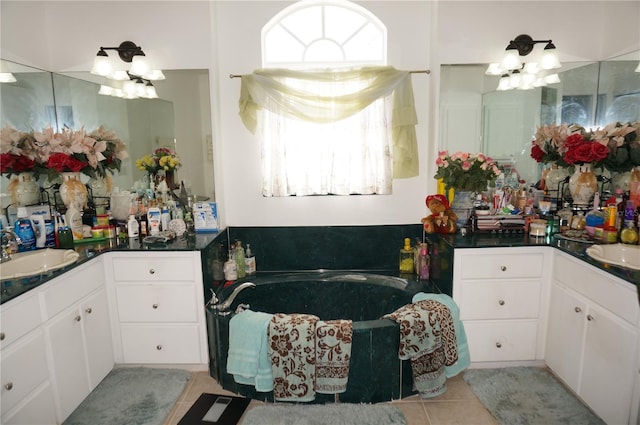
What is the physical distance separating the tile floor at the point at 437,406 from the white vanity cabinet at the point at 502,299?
31 cm

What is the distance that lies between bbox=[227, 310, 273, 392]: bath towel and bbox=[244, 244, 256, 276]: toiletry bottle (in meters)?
0.84

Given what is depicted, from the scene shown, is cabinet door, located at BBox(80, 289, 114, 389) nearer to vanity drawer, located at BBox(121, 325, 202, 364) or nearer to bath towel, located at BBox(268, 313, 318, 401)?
vanity drawer, located at BBox(121, 325, 202, 364)

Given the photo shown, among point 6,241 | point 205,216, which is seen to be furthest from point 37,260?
point 205,216

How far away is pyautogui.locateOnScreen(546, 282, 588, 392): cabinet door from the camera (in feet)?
7.14

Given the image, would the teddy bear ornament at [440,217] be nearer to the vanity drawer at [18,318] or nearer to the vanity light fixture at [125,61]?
the vanity light fixture at [125,61]

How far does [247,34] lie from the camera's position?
294 cm

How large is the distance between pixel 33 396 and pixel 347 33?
2.89 meters

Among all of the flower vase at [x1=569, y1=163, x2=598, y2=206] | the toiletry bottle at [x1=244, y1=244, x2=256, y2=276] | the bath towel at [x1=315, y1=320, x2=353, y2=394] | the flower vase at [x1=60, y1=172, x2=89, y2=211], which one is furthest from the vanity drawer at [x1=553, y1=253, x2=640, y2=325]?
the flower vase at [x1=60, y1=172, x2=89, y2=211]

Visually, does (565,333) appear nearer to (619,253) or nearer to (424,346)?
(619,253)

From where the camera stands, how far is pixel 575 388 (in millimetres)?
2203

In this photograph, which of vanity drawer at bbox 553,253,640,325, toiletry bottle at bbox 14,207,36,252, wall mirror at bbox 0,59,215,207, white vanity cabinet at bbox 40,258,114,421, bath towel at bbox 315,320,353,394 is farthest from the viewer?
wall mirror at bbox 0,59,215,207

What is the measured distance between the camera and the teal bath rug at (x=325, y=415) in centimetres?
210

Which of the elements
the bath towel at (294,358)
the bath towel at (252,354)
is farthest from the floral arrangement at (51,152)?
the bath towel at (294,358)

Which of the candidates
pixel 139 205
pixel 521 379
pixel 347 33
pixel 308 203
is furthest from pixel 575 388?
pixel 139 205
